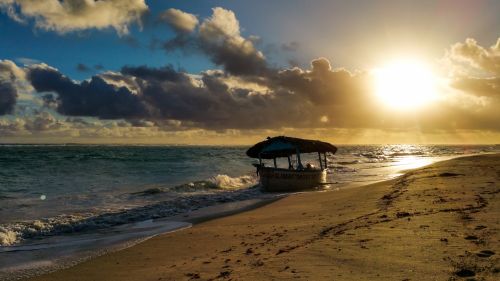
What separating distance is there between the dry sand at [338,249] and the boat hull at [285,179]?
13.8 metres

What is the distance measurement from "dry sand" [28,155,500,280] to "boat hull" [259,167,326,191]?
13.8 metres

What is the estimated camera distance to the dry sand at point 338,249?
6441 millimetres

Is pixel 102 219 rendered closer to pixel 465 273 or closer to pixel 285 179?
pixel 285 179

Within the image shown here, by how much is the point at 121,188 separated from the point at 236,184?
357 inches

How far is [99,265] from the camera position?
374 inches

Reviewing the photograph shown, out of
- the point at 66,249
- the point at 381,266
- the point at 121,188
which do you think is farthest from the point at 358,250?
Answer: the point at 121,188

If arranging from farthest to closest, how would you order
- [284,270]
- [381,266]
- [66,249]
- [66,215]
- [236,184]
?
[236,184], [66,215], [66,249], [284,270], [381,266]

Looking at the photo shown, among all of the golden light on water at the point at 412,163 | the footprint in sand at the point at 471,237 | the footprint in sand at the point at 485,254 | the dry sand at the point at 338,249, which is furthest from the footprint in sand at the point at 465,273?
the golden light on water at the point at 412,163

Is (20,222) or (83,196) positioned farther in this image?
(83,196)

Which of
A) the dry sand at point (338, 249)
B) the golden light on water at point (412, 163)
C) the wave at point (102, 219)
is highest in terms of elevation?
the dry sand at point (338, 249)

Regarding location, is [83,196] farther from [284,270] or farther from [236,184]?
[284,270]

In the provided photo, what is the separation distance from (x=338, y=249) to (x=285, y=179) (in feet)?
66.5

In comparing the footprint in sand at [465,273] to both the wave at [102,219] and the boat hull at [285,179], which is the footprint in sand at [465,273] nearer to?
the wave at [102,219]

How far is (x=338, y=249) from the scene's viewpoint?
796cm
